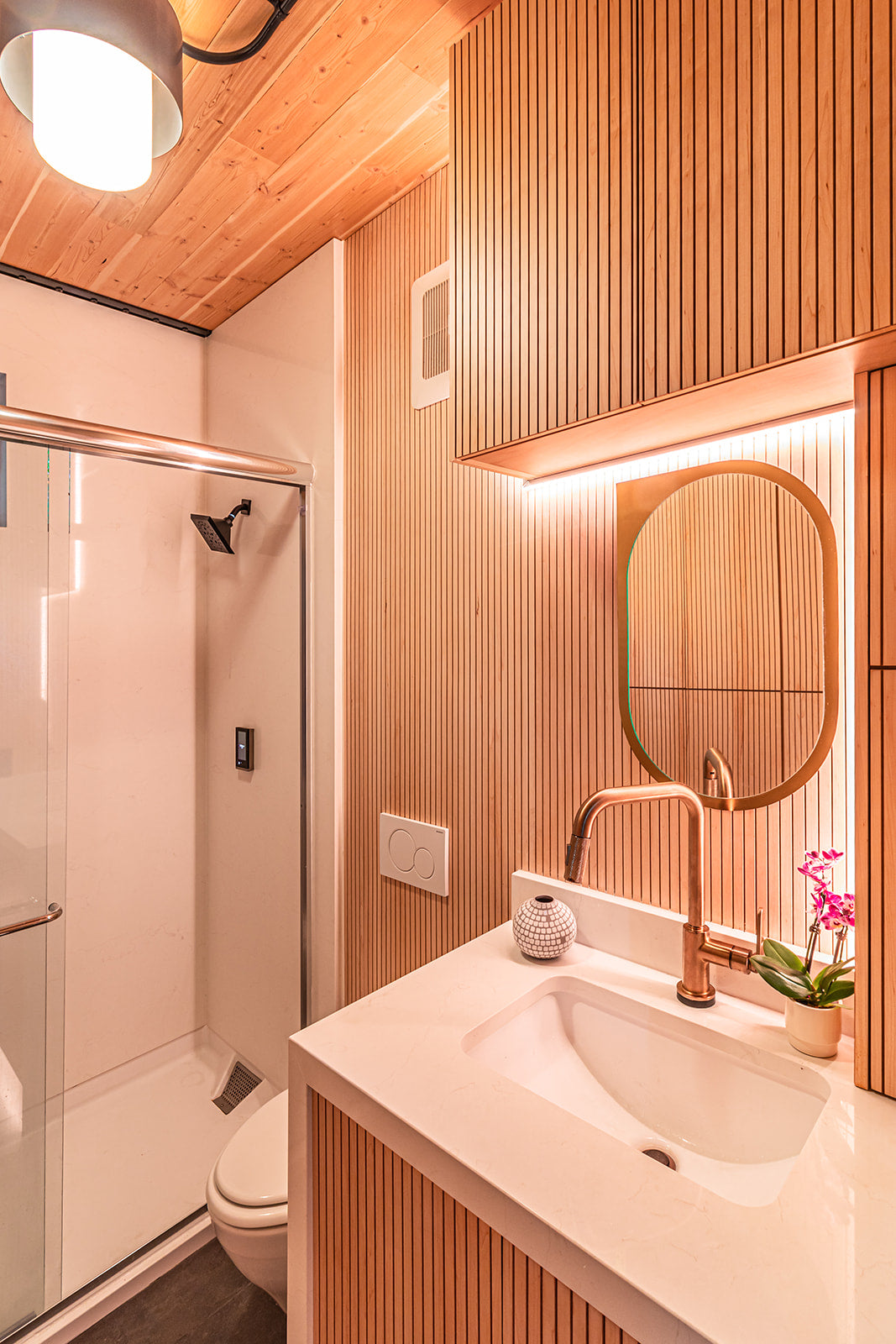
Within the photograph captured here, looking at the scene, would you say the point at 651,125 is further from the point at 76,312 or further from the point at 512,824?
the point at 76,312

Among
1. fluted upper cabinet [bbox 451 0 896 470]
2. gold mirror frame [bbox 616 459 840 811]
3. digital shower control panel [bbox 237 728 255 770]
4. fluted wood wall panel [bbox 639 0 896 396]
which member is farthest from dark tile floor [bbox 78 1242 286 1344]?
fluted wood wall panel [bbox 639 0 896 396]

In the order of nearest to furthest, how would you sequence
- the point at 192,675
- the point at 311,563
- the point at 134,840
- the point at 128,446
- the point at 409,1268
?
1. the point at 409,1268
2. the point at 128,446
3. the point at 311,563
4. the point at 134,840
5. the point at 192,675

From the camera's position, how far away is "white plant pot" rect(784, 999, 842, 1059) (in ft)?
2.68

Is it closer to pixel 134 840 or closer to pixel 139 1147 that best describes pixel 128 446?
pixel 134 840

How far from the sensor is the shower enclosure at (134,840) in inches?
55.2

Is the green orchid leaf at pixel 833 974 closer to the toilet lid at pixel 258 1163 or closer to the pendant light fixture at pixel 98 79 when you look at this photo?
the toilet lid at pixel 258 1163

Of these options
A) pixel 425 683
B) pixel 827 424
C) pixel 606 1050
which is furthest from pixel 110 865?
pixel 827 424

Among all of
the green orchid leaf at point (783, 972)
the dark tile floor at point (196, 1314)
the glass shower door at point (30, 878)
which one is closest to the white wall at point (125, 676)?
the glass shower door at point (30, 878)

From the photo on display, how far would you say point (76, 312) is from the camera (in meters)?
1.91

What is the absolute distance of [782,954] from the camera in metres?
0.87

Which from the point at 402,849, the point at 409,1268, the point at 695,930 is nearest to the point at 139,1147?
the point at 402,849

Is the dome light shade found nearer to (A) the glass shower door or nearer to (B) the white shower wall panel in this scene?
(A) the glass shower door

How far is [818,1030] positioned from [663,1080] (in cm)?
23

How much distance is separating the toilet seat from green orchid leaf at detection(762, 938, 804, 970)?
83cm
